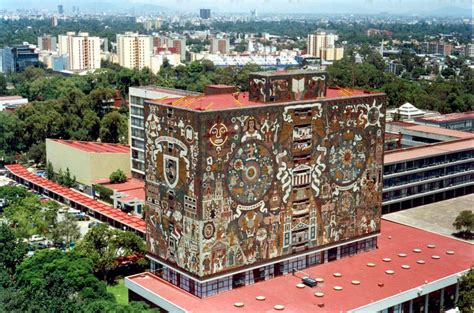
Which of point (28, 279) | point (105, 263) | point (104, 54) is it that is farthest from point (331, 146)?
point (104, 54)

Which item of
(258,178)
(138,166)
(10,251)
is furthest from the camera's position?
(138,166)

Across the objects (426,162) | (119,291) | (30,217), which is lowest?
(119,291)

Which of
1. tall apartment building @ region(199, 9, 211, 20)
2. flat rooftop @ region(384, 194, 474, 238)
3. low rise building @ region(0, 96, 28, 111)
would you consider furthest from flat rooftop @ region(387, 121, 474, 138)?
tall apartment building @ region(199, 9, 211, 20)

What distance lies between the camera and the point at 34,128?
102ft

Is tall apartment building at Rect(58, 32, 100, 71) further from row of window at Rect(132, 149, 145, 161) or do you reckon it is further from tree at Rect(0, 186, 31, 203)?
tree at Rect(0, 186, 31, 203)

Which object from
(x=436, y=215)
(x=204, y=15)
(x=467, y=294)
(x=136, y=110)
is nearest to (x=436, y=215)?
Result: (x=436, y=215)

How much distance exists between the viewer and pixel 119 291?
640 inches

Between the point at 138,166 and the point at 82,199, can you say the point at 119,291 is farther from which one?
the point at 138,166

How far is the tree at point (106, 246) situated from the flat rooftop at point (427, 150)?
28.7 feet

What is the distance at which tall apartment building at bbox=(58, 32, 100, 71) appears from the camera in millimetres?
60281

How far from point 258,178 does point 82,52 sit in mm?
50039

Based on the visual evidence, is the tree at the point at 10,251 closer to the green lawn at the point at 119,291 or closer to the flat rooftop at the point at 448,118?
the green lawn at the point at 119,291

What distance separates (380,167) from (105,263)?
7.07 metres

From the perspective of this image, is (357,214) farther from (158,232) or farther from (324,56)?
(324,56)
